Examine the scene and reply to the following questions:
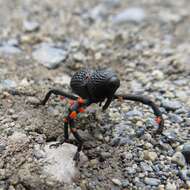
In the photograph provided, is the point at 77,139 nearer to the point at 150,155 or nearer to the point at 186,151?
the point at 150,155

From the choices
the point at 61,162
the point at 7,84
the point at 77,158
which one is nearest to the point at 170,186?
the point at 77,158

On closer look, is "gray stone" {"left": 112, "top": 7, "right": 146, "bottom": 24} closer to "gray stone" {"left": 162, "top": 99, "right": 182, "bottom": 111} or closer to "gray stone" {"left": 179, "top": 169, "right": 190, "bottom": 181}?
"gray stone" {"left": 162, "top": 99, "right": 182, "bottom": 111}

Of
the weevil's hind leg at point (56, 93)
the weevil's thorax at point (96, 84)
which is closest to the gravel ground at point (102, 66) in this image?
the weevil's hind leg at point (56, 93)

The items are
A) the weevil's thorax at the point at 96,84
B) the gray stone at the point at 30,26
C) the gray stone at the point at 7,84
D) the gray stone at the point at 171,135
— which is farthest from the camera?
the gray stone at the point at 30,26

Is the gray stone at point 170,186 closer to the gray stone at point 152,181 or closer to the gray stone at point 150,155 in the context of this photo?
the gray stone at point 152,181

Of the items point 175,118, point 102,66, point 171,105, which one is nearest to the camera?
point 175,118
